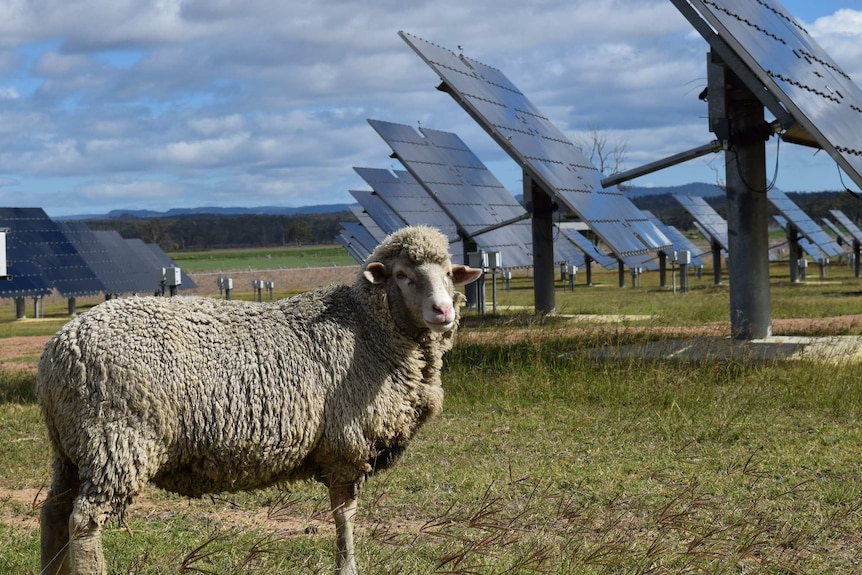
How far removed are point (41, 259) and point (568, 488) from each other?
2342 centimetres

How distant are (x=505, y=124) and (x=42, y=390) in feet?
44.1

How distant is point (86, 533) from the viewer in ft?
13.4

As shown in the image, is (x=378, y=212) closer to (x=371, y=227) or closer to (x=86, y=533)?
(x=371, y=227)

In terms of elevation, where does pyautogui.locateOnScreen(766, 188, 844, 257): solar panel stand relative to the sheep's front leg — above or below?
above

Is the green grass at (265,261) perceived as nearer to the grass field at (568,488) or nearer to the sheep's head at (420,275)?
the grass field at (568,488)

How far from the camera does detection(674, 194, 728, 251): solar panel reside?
38.4m

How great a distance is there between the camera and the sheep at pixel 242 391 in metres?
4.17

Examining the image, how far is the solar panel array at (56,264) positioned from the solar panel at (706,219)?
A: 19792mm

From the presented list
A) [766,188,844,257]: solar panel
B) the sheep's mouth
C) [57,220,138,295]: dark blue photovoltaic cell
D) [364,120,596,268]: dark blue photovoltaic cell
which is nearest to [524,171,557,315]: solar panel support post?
[364,120,596,268]: dark blue photovoltaic cell

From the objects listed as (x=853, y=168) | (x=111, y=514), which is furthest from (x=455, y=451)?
(x=853, y=168)

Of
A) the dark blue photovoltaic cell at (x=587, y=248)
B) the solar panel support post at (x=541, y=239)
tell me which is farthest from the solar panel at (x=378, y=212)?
the solar panel support post at (x=541, y=239)

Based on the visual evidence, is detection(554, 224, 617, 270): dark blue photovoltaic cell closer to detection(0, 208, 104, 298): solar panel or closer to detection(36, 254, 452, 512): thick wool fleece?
detection(0, 208, 104, 298): solar panel

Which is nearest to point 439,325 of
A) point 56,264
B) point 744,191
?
point 744,191

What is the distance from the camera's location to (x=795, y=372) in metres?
9.62
